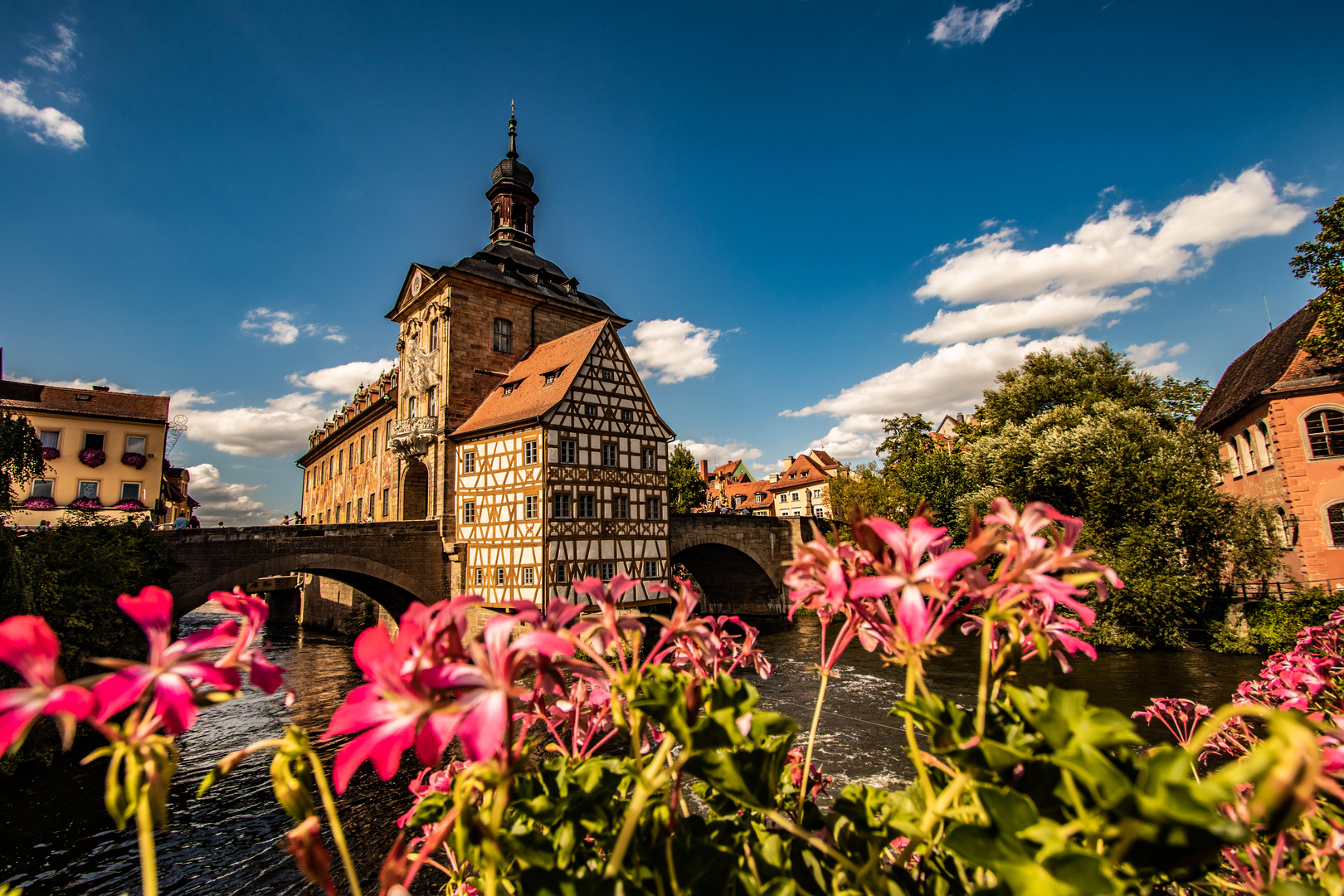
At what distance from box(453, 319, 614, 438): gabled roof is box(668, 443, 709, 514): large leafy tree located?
619 inches

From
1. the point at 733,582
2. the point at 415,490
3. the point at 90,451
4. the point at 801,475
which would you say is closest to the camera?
the point at 90,451

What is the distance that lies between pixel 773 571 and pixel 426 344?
18460 millimetres

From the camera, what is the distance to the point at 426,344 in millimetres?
25000

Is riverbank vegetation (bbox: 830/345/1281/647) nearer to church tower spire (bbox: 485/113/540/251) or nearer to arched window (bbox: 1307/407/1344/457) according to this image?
arched window (bbox: 1307/407/1344/457)

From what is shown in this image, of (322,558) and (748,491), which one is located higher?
(748,491)

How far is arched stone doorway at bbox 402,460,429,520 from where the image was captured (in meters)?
25.8

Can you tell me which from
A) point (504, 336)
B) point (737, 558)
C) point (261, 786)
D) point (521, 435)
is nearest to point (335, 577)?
point (521, 435)

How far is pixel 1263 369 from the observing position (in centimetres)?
2269

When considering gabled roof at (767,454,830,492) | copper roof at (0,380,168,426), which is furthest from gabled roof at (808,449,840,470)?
copper roof at (0,380,168,426)

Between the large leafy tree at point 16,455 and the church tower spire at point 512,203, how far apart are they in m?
20.3

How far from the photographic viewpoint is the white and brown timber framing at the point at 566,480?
18.8 metres

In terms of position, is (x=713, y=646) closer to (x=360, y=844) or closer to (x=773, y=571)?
(x=360, y=844)

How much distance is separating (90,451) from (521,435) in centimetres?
1915

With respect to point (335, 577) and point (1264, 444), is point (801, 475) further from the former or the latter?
point (335, 577)
